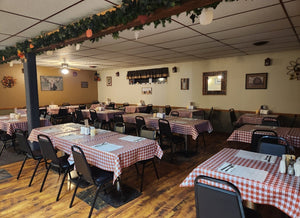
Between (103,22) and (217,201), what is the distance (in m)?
2.50

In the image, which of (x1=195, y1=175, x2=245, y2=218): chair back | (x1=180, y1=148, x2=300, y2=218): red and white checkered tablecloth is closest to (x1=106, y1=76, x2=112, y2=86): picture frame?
(x1=180, y1=148, x2=300, y2=218): red and white checkered tablecloth

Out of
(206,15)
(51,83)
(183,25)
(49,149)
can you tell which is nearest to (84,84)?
(51,83)

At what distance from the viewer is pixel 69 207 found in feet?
8.43

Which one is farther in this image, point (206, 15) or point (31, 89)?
point (31, 89)

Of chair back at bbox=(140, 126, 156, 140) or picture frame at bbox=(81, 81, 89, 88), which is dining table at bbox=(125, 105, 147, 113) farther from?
chair back at bbox=(140, 126, 156, 140)

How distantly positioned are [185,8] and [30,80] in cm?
379

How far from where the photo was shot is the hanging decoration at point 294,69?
5377 millimetres

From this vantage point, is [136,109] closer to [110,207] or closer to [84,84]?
[84,84]

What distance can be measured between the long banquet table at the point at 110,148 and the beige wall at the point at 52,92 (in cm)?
578

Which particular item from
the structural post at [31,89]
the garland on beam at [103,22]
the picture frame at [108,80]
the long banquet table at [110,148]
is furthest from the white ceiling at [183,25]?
the picture frame at [108,80]

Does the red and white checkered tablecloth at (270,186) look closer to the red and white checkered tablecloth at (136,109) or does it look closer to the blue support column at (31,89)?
the blue support column at (31,89)

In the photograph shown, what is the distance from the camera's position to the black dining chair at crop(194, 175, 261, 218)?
1.32 m

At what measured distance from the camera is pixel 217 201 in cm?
140

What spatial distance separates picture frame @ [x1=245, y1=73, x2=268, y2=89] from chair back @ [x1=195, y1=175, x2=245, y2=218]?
5555 mm
